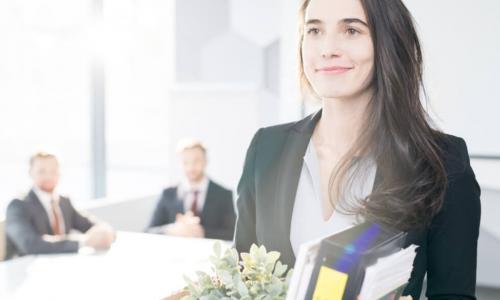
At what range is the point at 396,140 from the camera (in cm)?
115

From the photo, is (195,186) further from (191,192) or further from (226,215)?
Result: (226,215)

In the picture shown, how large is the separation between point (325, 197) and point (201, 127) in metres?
3.98

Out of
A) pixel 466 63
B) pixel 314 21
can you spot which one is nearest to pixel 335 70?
pixel 314 21

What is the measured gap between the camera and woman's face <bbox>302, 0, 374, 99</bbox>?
1101 millimetres

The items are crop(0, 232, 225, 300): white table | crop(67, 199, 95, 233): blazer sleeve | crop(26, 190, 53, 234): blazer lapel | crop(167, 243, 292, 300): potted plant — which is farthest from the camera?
crop(67, 199, 95, 233): blazer sleeve

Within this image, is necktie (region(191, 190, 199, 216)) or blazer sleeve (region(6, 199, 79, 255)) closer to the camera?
blazer sleeve (region(6, 199, 79, 255))

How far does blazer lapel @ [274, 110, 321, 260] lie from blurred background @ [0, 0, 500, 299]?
251 cm

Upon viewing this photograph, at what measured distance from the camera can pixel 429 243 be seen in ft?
3.68

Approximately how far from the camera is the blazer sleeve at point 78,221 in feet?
10.9

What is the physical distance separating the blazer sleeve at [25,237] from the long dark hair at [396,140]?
1917mm

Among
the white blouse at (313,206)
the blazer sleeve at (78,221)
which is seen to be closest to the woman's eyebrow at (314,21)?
the white blouse at (313,206)

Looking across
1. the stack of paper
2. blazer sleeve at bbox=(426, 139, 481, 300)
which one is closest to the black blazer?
blazer sleeve at bbox=(426, 139, 481, 300)

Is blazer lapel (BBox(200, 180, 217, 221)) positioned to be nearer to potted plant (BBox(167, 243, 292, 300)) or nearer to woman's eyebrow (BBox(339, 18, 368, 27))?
woman's eyebrow (BBox(339, 18, 368, 27))

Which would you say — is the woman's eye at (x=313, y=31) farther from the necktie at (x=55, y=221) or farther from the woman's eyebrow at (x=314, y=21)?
the necktie at (x=55, y=221)
